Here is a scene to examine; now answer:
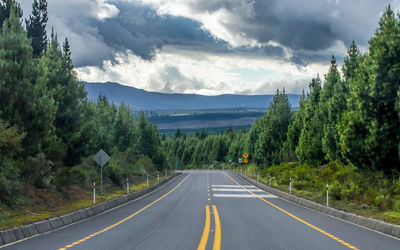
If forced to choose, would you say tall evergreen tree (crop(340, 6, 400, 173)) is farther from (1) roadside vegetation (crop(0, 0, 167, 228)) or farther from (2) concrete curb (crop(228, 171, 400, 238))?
(1) roadside vegetation (crop(0, 0, 167, 228))

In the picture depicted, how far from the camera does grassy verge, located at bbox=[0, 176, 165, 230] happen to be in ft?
51.1

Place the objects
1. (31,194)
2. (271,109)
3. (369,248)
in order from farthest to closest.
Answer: (271,109) < (31,194) < (369,248)

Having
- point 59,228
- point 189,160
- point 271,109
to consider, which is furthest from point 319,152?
point 189,160

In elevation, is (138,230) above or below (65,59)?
below

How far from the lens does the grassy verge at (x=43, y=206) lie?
15.6 m

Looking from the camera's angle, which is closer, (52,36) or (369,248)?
(369,248)

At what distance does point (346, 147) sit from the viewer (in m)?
21.5

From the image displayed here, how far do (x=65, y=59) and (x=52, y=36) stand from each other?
1.64m

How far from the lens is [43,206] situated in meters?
20.6

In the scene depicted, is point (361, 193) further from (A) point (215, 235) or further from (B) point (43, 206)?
Answer: (B) point (43, 206)

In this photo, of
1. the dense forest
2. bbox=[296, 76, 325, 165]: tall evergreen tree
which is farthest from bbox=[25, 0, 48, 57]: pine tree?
bbox=[296, 76, 325, 165]: tall evergreen tree

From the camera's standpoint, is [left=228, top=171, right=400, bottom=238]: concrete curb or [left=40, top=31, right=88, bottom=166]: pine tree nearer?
[left=228, top=171, right=400, bottom=238]: concrete curb

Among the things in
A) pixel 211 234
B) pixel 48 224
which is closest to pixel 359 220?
pixel 211 234

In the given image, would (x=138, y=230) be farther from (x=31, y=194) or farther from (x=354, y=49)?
(x=354, y=49)
